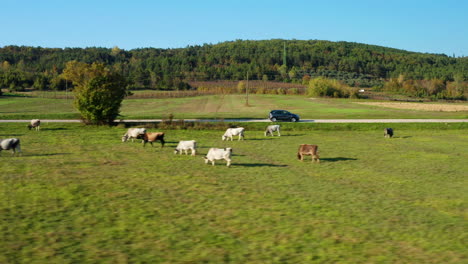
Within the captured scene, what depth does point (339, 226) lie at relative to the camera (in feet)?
45.8

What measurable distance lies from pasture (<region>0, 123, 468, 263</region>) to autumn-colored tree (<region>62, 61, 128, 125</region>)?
2025 cm

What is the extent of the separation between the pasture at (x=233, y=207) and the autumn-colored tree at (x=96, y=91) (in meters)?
20.3

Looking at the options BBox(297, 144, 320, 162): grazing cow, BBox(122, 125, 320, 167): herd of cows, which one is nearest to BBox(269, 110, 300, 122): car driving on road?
BBox(122, 125, 320, 167): herd of cows

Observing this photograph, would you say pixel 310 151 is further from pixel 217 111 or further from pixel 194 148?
pixel 217 111

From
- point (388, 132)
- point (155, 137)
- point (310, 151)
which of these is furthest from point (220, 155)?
point (388, 132)

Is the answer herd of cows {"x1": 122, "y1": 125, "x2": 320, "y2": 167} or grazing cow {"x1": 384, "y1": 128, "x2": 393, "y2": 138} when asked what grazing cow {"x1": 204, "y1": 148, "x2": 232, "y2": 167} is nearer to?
herd of cows {"x1": 122, "y1": 125, "x2": 320, "y2": 167}

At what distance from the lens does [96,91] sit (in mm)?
51125

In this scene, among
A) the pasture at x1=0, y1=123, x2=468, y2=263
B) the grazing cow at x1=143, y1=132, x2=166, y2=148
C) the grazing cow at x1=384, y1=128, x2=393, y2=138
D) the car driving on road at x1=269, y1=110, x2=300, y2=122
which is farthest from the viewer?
the car driving on road at x1=269, y1=110, x2=300, y2=122

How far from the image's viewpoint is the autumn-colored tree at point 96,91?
5072 cm

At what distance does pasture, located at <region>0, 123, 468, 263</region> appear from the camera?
11.8m

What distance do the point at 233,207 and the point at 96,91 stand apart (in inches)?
1550

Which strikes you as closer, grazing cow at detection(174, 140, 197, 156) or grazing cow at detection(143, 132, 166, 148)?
grazing cow at detection(174, 140, 197, 156)

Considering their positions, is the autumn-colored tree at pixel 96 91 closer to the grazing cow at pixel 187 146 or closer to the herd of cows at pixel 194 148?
the herd of cows at pixel 194 148

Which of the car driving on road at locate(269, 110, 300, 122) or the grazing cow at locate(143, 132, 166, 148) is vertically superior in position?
the car driving on road at locate(269, 110, 300, 122)
